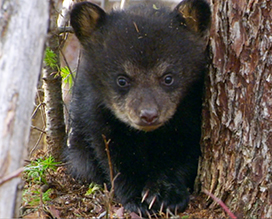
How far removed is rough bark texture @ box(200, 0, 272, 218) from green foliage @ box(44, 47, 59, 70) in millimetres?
1879

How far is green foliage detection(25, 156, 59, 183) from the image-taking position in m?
5.54

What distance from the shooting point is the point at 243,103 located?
4297 millimetres

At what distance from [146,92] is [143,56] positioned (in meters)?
0.37

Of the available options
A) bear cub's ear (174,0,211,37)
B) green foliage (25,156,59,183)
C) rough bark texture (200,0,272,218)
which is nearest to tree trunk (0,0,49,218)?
rough bark texture (200,0,272,218)

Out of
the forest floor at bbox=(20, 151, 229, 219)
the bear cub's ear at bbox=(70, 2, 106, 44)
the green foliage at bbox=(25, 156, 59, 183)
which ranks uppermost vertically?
the bear cub's ear at bbox=(70, 2, 106, 44)

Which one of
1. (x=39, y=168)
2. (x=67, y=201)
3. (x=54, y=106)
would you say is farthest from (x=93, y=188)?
(x=54, y=106)

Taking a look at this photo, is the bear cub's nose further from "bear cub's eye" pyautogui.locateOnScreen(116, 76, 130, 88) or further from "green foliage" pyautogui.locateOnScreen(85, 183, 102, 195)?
"green foliage" pyautogui.locateOnScreen(85, 183, 102, 195)

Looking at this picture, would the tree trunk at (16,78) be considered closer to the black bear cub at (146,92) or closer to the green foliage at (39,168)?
the black bear cub at (146,92)

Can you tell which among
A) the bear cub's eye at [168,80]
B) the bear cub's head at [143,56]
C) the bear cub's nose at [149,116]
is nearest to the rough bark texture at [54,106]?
the bear cub's head at [143,56]

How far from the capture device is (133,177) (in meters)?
5.22

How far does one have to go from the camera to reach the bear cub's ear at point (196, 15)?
479cm

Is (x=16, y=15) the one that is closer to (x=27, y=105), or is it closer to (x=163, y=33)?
(x=27, y=105)

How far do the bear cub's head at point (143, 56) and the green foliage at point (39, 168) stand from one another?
1.27 metres

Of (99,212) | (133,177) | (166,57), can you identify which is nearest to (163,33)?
(166,57)
